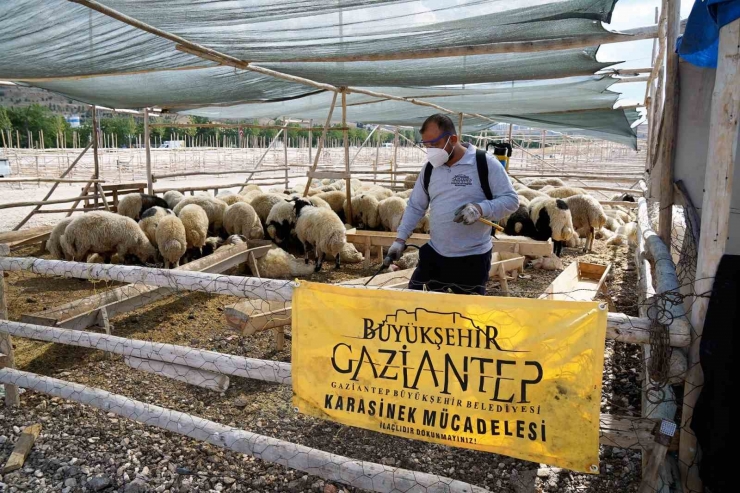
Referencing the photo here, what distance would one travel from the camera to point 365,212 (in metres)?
10.8

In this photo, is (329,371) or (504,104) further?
(504,104)

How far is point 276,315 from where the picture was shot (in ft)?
14.5

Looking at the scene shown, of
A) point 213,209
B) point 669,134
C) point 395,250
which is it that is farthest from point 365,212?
point 669,134

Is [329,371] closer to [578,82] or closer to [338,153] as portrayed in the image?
[578,82]

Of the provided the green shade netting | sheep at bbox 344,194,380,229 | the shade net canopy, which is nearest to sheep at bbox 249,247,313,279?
the shade net canopy

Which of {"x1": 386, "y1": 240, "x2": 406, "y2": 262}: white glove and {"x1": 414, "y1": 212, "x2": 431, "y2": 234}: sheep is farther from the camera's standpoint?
{"x1": 414, "y1": 212, "x2": 431, "y2": 234}: sheep

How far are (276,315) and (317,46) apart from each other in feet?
7.79

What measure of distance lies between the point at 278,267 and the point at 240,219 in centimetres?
231

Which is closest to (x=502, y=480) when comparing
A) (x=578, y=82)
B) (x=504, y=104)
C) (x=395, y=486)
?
(x=395, y=486)

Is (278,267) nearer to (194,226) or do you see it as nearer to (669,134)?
(194,226)

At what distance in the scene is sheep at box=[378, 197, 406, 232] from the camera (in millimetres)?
10102

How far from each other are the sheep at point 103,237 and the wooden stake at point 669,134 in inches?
275

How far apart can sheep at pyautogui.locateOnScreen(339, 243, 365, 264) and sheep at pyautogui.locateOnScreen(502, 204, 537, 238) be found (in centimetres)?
334

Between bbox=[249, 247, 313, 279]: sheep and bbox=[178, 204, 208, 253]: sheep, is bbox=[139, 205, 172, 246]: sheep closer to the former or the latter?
bbox=[178, 204, 208, 253]: sheep
